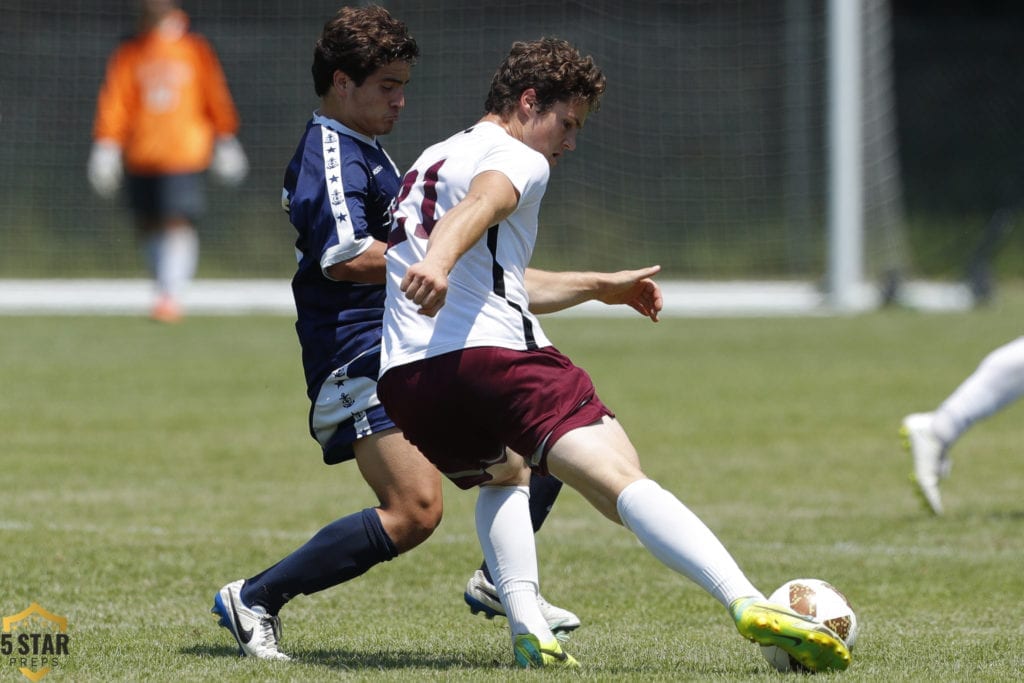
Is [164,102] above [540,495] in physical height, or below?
below

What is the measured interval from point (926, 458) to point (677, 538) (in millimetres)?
3173

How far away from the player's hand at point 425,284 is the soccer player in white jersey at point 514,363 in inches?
1.2

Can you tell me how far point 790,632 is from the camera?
3.76m

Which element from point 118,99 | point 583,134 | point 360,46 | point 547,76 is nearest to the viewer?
point 547,76

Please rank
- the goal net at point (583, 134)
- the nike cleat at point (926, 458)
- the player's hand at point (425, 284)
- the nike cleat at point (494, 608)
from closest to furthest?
the player's hand at point (425, 284), the nike cleat at point (494, 608), the nike cleat at point (926, 458), the goal net at point (583, 134)

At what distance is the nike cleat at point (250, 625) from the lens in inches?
176

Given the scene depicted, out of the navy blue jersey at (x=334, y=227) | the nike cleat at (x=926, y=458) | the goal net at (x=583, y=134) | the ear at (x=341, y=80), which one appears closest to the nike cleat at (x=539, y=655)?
the navy blue jersey at (x=334, y=227)

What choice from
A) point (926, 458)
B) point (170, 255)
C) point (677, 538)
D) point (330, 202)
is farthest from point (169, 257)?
point (677, 538)

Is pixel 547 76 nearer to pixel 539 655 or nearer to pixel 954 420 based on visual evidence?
pixel 539 655

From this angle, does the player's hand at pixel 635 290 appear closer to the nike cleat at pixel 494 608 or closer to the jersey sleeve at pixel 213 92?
the nike cleat at pixel 494 608

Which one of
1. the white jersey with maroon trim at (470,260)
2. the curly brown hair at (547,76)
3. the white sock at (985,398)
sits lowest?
the white sock at (985,398)

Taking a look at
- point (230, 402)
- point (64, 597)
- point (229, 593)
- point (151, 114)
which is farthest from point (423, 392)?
point (151, 114)

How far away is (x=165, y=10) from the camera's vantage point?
14.7 m

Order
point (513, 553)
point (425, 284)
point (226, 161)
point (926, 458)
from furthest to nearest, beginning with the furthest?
point (226, 161)
point (926, 458)
point (513, 553)
point (425, 284)
